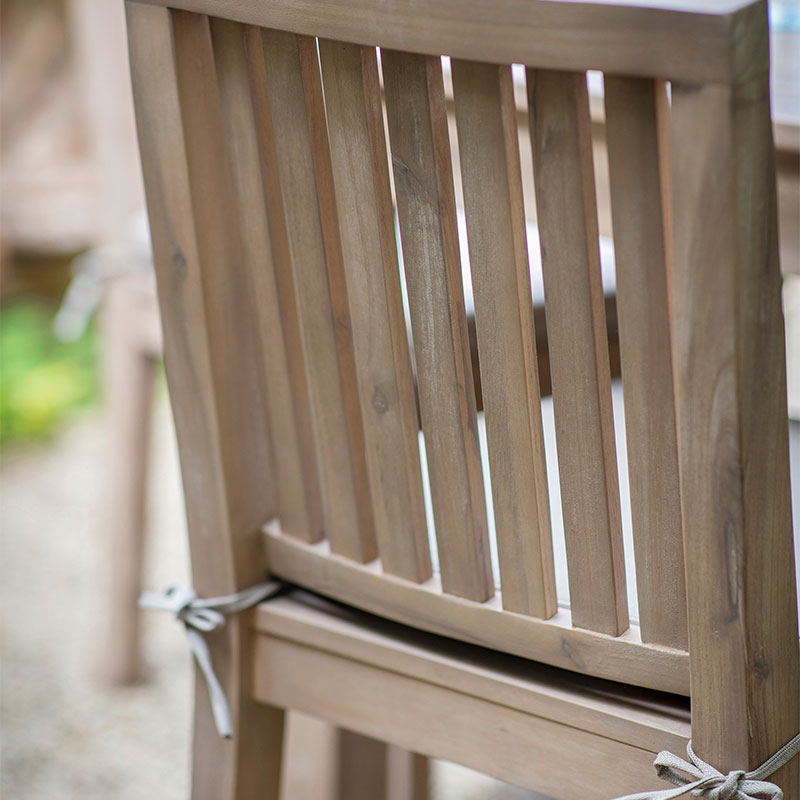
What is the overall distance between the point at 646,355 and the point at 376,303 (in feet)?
0.49

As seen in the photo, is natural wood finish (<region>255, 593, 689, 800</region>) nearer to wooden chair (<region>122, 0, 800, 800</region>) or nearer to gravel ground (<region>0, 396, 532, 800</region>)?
wooden chair (<region>122, 0, 800, 800</region>)

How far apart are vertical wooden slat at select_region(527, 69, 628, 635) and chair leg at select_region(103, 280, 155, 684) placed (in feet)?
3.11

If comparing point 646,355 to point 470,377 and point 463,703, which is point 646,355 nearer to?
point 470,377

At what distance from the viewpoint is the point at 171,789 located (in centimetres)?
131

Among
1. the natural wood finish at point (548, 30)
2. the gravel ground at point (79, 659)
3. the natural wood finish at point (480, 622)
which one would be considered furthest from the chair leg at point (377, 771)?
the natural wood finish at point (548, 30)

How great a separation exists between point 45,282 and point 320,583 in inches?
93.3

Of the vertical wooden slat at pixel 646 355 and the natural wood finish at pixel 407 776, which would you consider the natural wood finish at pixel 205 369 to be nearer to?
the vertical wooden slat at pixel 646 355

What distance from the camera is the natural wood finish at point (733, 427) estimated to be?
1.40 feet

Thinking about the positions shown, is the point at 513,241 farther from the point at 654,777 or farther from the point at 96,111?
the point at 96,111

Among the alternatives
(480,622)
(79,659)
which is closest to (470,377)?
(480,622)

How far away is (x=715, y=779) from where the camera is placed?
521 millimetres

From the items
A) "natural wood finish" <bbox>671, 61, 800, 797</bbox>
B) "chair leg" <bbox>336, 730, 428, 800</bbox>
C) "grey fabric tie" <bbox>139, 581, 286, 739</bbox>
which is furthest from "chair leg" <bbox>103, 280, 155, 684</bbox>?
"natural wood finish" <bbox>671, 61, 800, 797</bbox>

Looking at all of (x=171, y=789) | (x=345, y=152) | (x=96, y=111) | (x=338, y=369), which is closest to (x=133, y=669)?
(x=171, y=789)

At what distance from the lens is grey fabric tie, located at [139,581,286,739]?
2.35ft
